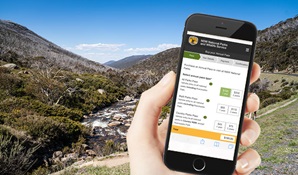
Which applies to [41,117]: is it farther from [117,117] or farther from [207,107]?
[207,107]

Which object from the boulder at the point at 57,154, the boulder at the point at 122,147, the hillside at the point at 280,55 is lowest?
the boulder at the point at 57,154

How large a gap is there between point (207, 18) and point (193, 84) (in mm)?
701

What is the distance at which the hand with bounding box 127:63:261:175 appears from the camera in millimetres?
2838

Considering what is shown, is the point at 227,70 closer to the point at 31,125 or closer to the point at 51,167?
the point at 51,167

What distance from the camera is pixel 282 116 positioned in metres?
21.7

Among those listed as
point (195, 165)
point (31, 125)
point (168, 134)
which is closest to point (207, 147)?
point (195, 165)

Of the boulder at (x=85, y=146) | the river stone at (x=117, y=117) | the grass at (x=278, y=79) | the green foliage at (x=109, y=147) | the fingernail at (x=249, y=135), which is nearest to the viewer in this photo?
the fingernail at (x=249, y=135)

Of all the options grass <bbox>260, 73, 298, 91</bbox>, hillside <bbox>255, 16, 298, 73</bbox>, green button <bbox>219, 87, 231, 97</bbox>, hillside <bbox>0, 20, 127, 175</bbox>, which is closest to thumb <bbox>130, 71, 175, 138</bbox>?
green button <bbox>219, 87, 231, 97</bbox>

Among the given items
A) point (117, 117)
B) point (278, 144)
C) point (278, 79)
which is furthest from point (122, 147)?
point (278, 79)

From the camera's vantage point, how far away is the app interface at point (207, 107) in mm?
2967

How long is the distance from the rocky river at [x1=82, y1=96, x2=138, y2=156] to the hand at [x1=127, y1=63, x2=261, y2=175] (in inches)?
557

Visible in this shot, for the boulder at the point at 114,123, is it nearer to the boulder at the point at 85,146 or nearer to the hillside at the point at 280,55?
the boulder at the point at 85,146

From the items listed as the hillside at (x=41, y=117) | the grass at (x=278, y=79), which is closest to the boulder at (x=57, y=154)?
the hillside at (x=41, y=117)

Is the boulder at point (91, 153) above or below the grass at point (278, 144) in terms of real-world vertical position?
below
